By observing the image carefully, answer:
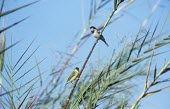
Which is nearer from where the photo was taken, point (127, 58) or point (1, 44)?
point (1, 44)

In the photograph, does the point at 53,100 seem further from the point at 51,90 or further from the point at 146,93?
the point at 146,93

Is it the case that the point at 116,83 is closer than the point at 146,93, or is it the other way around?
the point at 146,93

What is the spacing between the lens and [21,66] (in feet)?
1.95

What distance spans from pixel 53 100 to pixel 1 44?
0.22 meters

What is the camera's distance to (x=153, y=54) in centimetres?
60

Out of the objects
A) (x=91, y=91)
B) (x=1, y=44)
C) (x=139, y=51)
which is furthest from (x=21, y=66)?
(x=139, y=51)

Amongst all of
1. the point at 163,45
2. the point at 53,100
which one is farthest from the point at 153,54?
the point at 53,100

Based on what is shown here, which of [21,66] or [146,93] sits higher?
[21,66]

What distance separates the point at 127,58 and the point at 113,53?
5cm

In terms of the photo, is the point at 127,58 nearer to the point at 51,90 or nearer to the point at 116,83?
the point at 116,83

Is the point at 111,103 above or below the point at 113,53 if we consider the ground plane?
below

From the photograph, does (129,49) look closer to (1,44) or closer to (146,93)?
(146,93)

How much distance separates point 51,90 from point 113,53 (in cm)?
20

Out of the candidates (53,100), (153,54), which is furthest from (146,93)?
(53,100)
